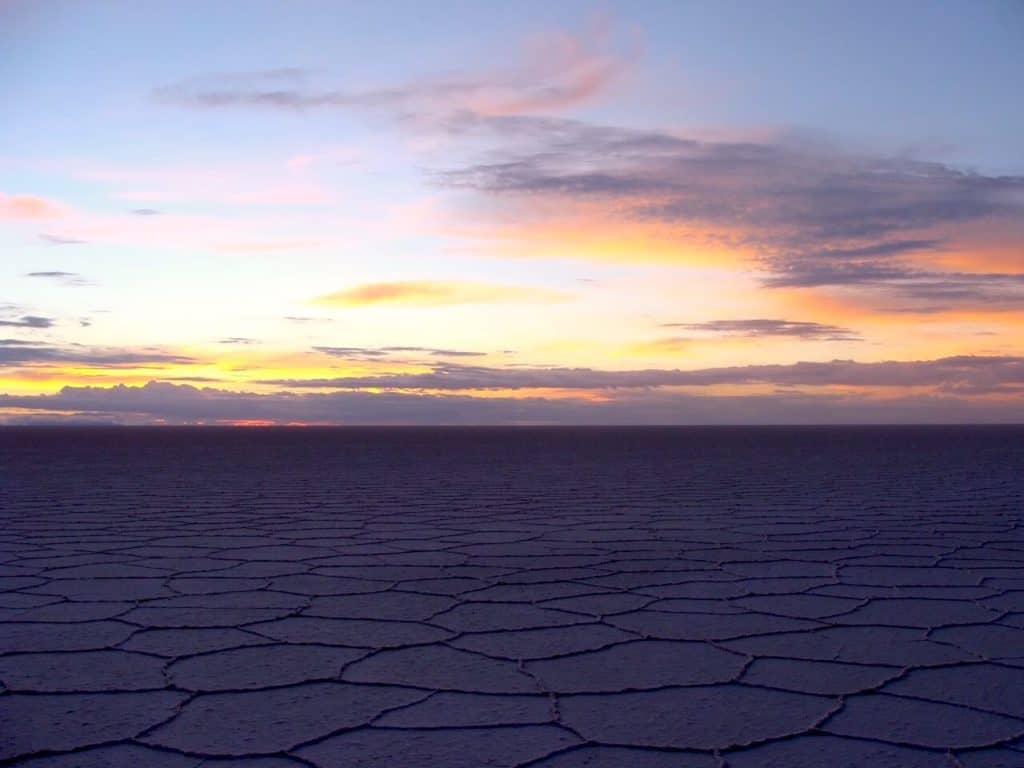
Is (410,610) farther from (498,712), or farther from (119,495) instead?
(119,495)

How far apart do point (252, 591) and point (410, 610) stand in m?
0.60

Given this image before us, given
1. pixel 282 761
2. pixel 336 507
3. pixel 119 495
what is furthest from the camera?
pixel 119 495

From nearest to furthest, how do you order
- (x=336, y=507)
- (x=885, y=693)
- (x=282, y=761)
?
(x=282, y=761) < (x=885, y=693) < (x=336, y=507)

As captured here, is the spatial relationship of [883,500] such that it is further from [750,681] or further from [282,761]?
[282,761]

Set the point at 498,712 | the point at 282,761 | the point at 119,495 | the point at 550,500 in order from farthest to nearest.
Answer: the point at 119,495, the point at 550,500, the point at 498,712, the point at 282,761

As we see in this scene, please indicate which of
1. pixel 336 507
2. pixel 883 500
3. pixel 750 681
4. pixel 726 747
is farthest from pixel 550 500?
pixel 726 747

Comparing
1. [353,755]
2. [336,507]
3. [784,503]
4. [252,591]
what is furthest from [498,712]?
[784,503]

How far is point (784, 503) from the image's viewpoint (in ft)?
20.7

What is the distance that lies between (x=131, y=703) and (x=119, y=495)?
17.4 ft

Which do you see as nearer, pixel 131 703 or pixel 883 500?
pixel 131 703

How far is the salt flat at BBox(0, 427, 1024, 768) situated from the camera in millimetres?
1863

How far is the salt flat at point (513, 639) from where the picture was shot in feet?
6.11

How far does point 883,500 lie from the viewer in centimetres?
649

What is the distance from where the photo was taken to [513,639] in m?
2.60
